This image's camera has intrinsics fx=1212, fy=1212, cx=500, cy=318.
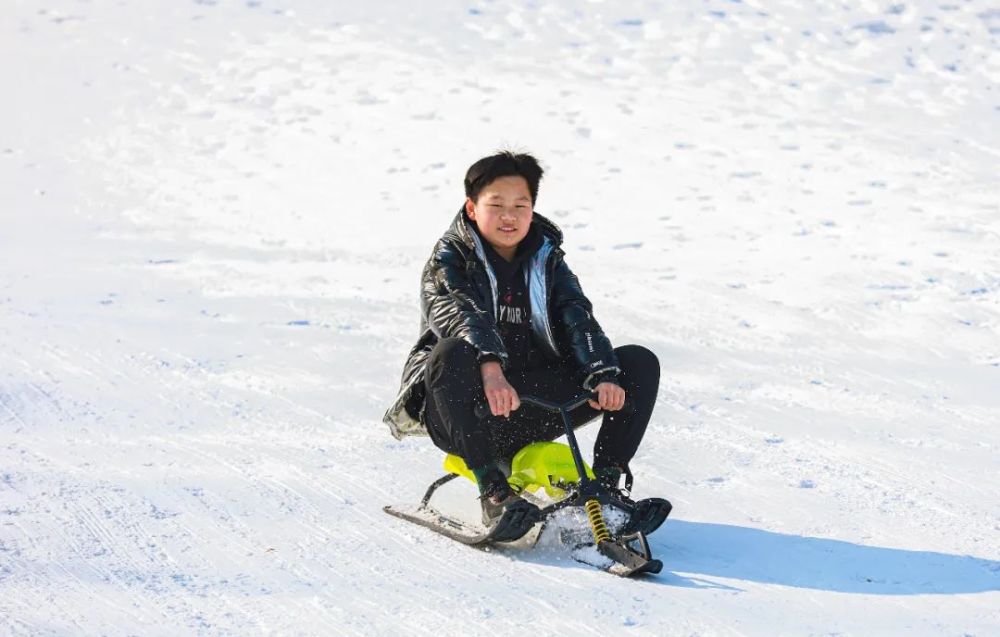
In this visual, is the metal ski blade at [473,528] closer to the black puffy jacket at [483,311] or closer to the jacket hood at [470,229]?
the black puffy jacket at [483,311]

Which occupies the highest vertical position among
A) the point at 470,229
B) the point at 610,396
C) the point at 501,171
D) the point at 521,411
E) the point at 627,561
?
the point at 501,171

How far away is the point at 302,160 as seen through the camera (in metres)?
9.67

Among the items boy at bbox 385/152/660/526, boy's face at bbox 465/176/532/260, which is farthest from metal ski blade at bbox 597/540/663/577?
boy's face at bbox 465/176/532/260

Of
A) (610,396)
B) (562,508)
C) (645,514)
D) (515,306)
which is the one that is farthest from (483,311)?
(645,514)

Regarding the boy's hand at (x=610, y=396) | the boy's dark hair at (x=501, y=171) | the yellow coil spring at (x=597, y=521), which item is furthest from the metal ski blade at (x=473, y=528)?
the boy's dark hair at (x=501, y=171)

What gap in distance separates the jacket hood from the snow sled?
53cm

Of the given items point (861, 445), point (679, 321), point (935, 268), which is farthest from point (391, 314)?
point (935, 268)

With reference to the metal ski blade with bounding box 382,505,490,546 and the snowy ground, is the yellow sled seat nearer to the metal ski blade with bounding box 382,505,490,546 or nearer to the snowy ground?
the metal ski blade with bounding box 382,505,490,546

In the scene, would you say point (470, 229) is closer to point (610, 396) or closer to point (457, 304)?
point (457, 304)

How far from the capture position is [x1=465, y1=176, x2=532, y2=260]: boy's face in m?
3.66

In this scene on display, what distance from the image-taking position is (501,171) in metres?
3.68

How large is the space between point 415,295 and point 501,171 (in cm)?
315

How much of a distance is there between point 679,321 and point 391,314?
1.51 meters

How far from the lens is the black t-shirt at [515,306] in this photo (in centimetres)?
371
